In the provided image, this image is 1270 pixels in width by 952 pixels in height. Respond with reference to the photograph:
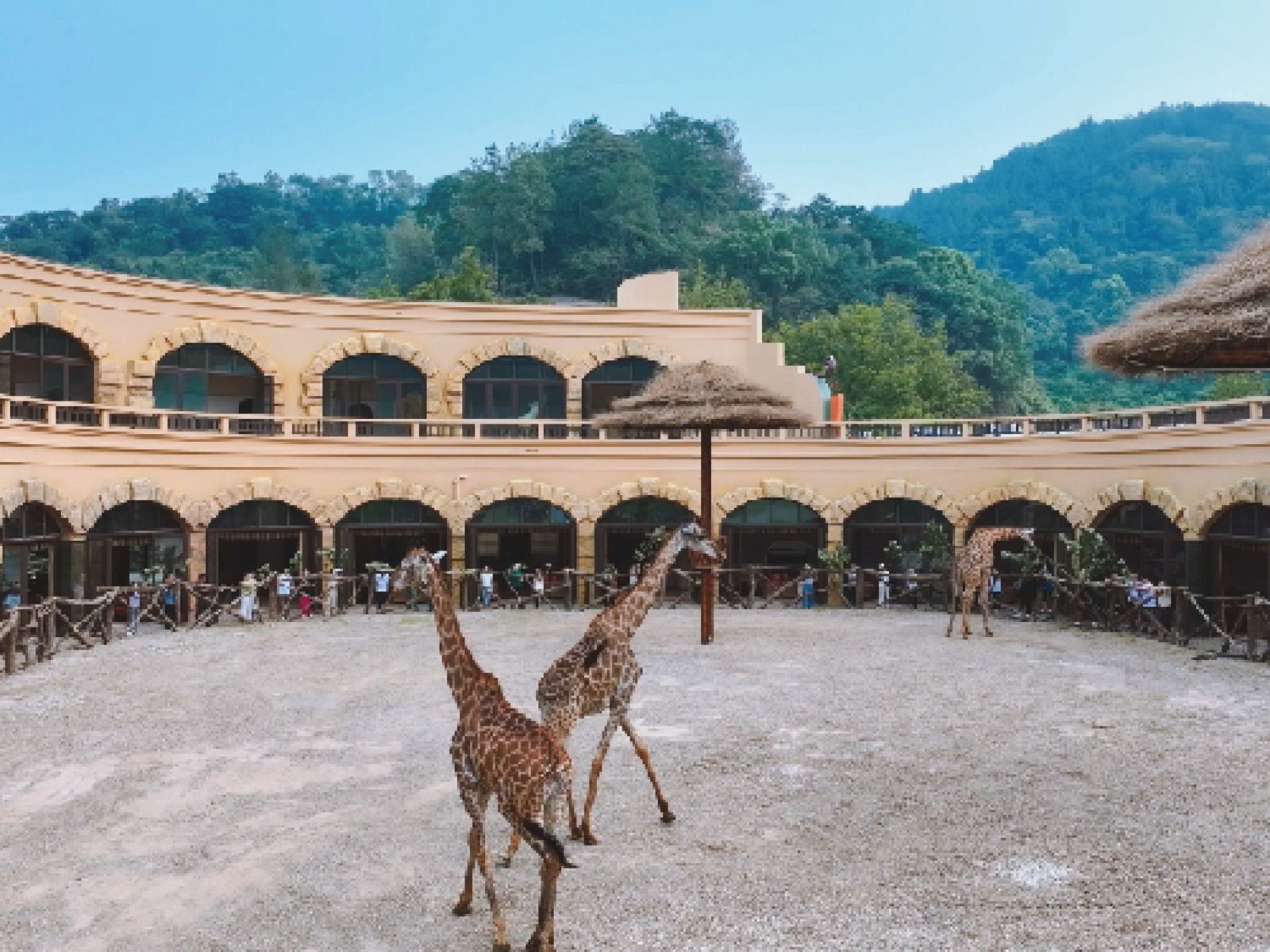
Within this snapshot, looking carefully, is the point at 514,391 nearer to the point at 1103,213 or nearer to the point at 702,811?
the point at 702,811

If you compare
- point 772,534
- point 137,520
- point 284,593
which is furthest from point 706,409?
point 137,520

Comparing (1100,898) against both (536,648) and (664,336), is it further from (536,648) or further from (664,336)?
(664,336)

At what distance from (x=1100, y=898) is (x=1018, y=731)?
17.4 feet

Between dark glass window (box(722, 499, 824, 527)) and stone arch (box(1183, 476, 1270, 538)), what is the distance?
971 centimetres

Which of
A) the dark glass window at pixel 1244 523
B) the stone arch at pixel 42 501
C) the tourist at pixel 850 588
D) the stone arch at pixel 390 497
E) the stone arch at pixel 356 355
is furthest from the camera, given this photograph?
the stone arch at pixel 356 355

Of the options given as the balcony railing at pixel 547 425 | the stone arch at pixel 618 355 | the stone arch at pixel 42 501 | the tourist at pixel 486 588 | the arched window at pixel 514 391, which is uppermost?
the stone arch at pixel 618 355

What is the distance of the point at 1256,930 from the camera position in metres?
7.65

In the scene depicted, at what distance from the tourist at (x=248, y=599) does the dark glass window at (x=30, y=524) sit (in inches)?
160

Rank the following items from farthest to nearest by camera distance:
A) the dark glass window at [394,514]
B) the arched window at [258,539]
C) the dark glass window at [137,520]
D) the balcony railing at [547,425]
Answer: the dark glass window at [394,514], the arched window at [258,539], the dark glass window at [137,520], the balcony railing at [547,425]

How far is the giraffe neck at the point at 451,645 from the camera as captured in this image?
835cm

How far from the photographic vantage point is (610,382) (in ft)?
98.4

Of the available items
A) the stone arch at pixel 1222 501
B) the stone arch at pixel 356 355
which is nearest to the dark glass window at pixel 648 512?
the stone arch at pixel 356 355

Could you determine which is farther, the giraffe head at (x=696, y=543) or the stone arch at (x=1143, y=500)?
the stone arch at (x=1143, y=500)

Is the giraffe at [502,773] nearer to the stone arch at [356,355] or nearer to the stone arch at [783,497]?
the stone arch at [783,497]
